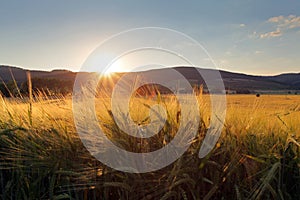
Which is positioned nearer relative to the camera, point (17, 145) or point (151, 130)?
point (151, 130)

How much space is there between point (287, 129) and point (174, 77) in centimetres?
84

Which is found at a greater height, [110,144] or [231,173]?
[110,144]

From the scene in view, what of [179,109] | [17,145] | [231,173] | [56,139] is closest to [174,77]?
[179,109]

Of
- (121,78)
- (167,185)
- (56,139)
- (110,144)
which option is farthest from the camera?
(121,78)

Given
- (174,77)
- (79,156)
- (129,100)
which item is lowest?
(79,156)

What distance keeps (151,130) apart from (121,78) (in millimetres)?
592

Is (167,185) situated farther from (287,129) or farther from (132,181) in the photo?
(287,129)

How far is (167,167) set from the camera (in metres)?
1.72

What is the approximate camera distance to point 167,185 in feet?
5.39

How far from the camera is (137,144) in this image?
182 cm

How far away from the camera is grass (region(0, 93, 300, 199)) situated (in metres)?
1.67

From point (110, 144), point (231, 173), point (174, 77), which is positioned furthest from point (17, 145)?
point (231, 173)

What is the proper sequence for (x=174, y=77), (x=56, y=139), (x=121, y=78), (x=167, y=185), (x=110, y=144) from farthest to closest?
(x=121, y=78) < (x=174, y=77) < (x=56, y=139) < (x=110, y=144) < (x=167, y=185)

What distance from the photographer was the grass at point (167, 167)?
167 cm
